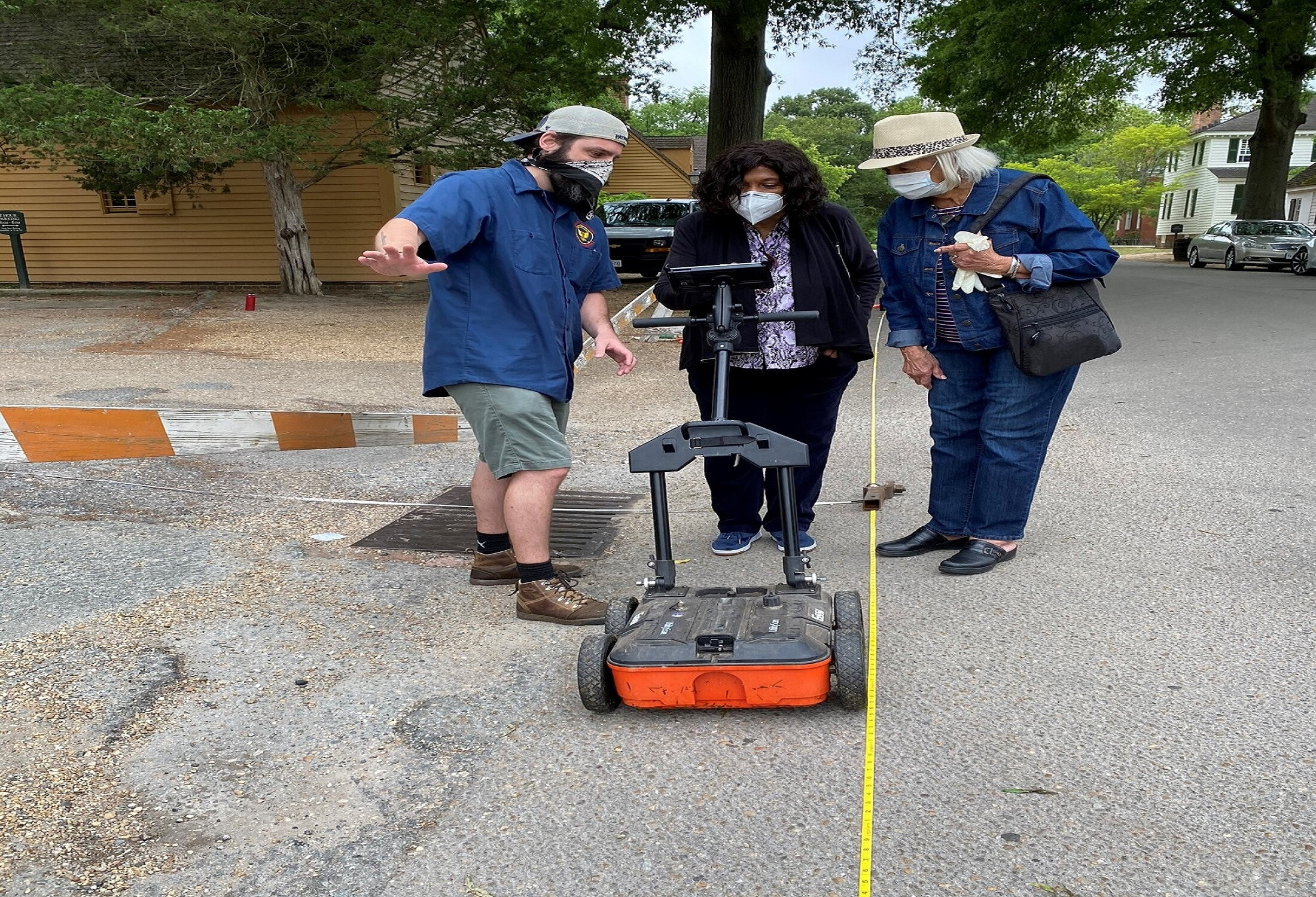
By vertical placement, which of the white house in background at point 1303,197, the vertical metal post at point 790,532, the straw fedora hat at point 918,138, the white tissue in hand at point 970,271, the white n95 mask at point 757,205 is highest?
the white house in background at point 1303,197

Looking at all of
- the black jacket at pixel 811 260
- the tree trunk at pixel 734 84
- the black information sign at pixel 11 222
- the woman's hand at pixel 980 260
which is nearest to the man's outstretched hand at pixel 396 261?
the black jacket at pixel 811 260

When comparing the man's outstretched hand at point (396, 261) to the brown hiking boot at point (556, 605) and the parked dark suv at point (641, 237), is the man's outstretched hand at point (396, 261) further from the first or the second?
the parked dark suv at point (641, 237)

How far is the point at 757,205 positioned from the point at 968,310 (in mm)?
886

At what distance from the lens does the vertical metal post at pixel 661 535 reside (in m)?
2.92

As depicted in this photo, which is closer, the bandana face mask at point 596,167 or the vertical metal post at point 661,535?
the vertical metal post at point 661,535

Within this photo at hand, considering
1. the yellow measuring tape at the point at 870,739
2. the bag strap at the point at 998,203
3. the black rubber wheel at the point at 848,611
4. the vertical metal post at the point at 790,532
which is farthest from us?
the bag strap at the point at 998,203

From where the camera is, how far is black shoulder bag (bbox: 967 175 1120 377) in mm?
3643

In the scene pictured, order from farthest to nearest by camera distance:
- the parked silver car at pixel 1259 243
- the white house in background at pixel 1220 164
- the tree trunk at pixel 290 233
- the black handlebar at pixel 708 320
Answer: the white house in background at pixel 1220 164
the parked silver car at pixel 1259 243
the tree trunk at pixel 290 233
the black handlebar at pixel 708 320

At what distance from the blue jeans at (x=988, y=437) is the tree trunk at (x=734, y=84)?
1064cm

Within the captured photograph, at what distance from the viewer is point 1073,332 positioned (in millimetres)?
3664

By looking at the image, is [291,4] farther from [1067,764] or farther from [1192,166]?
[1192,166]

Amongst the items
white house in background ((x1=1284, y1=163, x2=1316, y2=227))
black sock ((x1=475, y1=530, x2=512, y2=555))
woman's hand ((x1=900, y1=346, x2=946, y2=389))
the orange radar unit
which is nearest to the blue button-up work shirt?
the orange radar unit

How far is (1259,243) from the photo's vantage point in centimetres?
2467

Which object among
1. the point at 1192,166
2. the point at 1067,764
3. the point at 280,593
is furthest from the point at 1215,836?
the point at 1192,166
